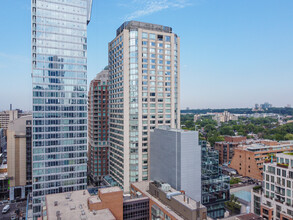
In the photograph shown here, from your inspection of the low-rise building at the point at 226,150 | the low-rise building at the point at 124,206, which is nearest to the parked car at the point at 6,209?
the low-rise building at the point at 124,206

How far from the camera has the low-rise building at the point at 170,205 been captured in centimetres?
5178

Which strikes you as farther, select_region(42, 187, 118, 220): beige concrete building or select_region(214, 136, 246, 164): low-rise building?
select_region(214, 136, 246, 164): low-rise building

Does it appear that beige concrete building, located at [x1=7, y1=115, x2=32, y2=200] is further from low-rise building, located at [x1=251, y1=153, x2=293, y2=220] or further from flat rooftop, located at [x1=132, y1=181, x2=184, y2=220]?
low-rise building, located at [x1=251, y1=153, x2=293, y2=220]

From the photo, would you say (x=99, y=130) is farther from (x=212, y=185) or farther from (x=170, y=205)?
(x=170, y=205)

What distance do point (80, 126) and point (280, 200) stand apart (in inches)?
3043

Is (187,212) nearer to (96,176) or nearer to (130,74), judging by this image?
(130,74)

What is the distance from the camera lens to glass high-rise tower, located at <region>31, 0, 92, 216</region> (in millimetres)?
92688

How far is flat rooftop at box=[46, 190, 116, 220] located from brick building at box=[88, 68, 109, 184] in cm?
5031

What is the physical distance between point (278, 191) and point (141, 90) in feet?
189

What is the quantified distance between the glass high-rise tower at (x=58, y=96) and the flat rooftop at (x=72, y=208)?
27863 millimetres

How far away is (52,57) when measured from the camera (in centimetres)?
9650

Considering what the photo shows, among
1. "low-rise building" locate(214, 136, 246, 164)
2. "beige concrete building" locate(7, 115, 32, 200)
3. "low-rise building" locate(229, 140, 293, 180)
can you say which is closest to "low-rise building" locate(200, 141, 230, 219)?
"low-rise building" locate(229, 140, 293, 180)

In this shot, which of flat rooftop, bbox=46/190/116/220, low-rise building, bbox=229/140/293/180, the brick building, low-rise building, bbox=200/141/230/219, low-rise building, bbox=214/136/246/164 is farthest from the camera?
low-rise building, bbox=214/136/246/164

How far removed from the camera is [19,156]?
389ft
